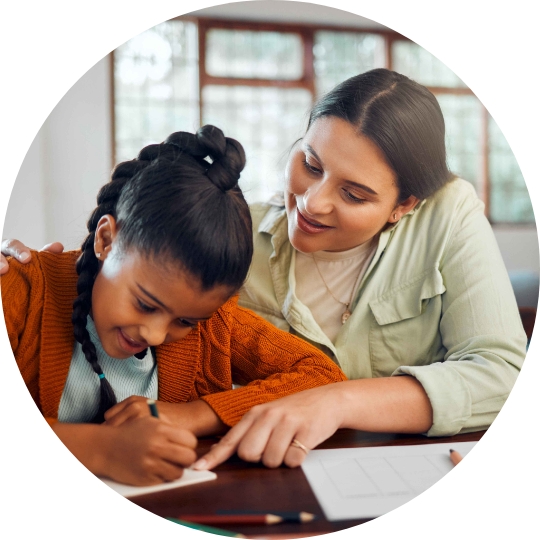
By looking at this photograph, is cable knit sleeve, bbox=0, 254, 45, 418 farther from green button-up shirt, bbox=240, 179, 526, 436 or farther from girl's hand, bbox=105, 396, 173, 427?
green button-up shirt, bbox=240, 179, 526, 436

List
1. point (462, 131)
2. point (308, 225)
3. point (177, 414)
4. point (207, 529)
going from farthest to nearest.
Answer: point (462, 131) → point (308, 225) → point (177, 414) → point (207, 529)

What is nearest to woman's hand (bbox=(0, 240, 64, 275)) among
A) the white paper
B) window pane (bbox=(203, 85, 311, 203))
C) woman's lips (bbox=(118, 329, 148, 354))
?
woman's lips (bbox=(118, 329, 148, 354))

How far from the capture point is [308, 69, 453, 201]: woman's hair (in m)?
0.65

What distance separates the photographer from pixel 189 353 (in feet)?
2.08

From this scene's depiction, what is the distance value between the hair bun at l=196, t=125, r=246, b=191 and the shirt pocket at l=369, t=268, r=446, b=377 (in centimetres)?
24

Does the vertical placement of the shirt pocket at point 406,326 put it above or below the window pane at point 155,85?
below

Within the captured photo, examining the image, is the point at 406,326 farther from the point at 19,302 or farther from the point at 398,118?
the point at 19,302

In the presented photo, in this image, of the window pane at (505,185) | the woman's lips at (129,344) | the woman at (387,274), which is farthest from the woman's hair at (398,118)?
the woman's lips at (129,344)

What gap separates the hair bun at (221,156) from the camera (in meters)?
0.56

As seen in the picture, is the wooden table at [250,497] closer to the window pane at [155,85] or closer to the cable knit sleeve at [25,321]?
the cable knit sleeve at [25,321]

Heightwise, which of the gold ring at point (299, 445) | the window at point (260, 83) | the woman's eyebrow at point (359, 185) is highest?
the window at point (260, 83)

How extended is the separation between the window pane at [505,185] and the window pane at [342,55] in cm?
17

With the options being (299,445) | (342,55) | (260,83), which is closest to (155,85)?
(260,83)

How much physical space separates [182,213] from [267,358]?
0.20 meters
